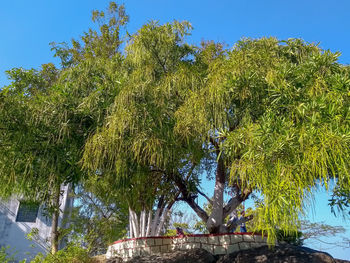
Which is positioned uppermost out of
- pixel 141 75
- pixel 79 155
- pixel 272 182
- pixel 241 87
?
pixel 141 75

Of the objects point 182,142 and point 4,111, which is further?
point 182,142

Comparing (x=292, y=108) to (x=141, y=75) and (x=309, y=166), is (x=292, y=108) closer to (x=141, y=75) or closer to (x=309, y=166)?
(x=309, y=166)

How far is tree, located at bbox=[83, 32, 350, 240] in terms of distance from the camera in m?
3.65

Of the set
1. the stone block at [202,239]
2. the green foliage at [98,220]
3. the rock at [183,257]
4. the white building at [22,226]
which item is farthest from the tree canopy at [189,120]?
the white building at [22,226]

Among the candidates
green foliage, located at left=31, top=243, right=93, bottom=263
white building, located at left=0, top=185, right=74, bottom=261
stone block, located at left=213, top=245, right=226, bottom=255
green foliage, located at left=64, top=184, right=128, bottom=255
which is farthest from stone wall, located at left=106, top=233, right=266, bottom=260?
white building, located at left=0, top=185, right=74, bottom=261

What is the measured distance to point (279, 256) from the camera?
6.15 metres

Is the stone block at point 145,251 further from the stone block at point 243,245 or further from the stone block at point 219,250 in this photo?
the stone block at point 243,245

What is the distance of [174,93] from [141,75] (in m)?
0.72

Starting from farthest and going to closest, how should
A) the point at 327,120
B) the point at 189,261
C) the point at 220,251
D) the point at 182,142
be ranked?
1. the point at 220,251
2. the point at 189,261
3. the point at 182,142
4. the point at 327,120

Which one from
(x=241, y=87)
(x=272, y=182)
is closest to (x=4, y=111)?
(x=241, y=87)

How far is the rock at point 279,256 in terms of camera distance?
603 centimetres

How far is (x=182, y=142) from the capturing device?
5.55 metres

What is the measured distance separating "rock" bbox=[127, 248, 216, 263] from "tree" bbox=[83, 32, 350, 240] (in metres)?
1.68

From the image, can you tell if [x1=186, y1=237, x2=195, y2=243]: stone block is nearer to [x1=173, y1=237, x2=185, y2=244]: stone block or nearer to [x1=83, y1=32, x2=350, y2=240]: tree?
[x1=173, y1=237, x2=185, y2=244]: stone block
